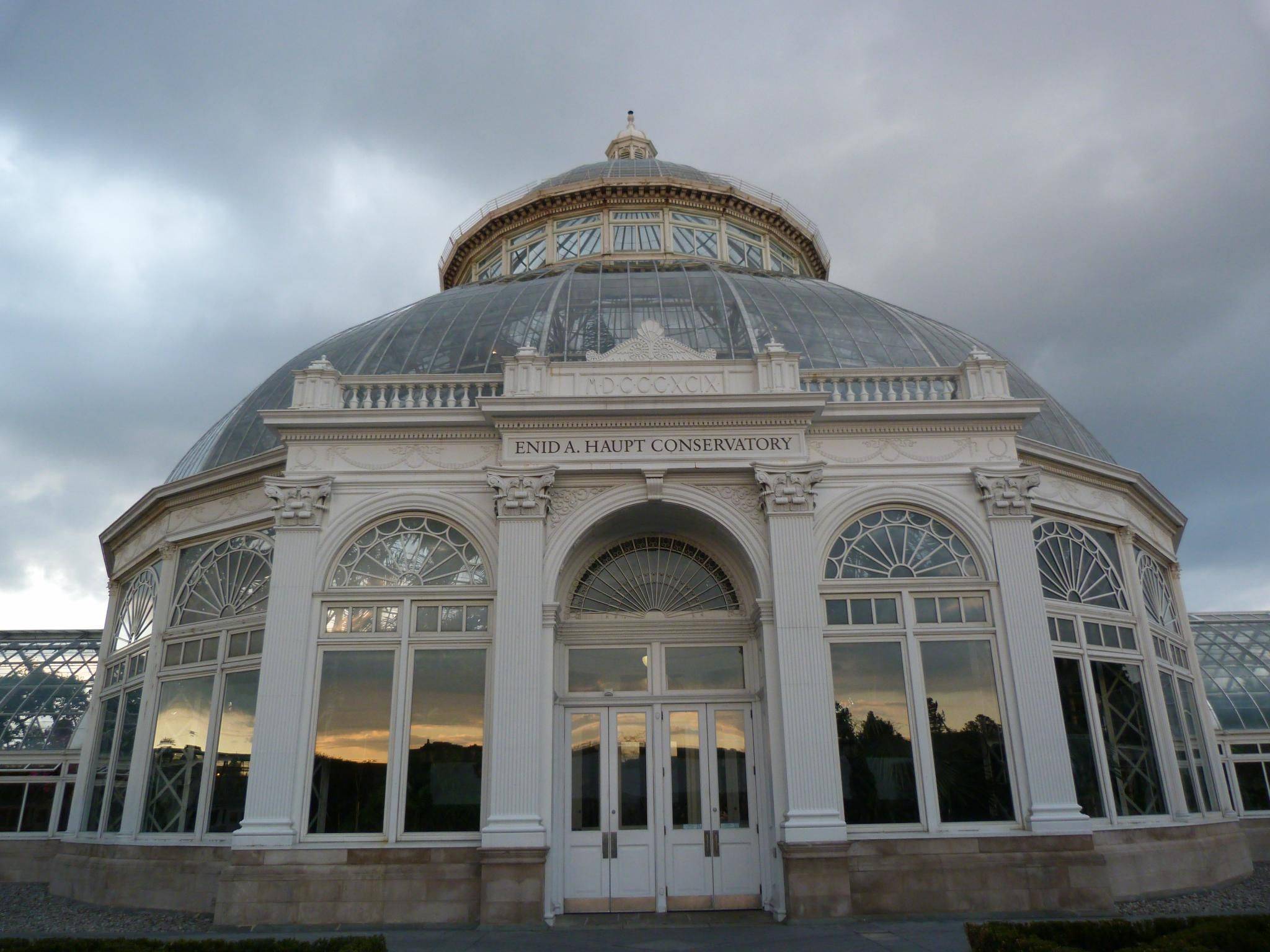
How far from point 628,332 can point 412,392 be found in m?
5.01

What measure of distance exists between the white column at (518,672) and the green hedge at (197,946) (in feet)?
13.6

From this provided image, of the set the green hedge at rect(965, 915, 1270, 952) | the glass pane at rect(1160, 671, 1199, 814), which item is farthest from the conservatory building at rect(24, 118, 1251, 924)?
the green hedge at rect(965, 915, 1270, 952)

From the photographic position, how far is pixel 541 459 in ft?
53.8

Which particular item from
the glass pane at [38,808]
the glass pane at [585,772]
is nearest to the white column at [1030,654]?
the glass pane at [585,772]

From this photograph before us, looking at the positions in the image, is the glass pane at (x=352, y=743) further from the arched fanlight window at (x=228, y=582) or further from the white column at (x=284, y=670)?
the arched fanlight window at (x=228, y=582)

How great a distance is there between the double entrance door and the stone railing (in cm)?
656

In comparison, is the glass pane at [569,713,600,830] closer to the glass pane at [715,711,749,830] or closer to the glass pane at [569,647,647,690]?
the glass pane at [569,647,647,690]

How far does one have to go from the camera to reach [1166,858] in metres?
16.5

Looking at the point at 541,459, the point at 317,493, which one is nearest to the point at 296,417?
the point at 317,493

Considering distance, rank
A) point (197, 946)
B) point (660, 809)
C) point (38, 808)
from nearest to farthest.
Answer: point (197, 946), point (660, 809), point (38, 808)

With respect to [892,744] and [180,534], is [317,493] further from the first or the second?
[892,744]

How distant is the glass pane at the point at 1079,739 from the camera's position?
15.9 meters

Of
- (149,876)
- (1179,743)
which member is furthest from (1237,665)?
(149,876)

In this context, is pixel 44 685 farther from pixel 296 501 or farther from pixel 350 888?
pixel 350 888
